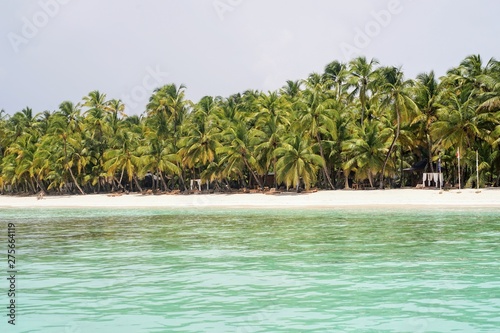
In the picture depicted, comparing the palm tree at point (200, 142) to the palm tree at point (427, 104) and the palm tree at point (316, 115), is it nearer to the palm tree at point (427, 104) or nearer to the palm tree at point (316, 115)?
the palm tree at point (316, 115)

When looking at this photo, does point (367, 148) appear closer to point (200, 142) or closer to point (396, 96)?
point (396, 96)

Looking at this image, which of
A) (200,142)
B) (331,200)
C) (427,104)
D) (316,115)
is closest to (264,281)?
(331,200)

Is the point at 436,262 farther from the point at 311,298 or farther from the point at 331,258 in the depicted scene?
the point at 311,298

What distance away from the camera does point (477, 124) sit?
162 ft

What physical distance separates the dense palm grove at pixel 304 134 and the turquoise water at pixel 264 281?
25.4m

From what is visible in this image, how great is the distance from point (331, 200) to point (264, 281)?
33301mm

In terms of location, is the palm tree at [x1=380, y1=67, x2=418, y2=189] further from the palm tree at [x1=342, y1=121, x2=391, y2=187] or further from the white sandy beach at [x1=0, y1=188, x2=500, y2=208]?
the white sandy beach at [x1=0, y1=188, x2=500, y2=208]

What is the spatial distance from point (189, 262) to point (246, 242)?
5.21 metres

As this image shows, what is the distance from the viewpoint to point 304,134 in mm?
55594

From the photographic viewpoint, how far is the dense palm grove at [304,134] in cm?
5062

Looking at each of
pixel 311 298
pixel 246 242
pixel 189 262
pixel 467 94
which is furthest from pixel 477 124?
pixel 311 298

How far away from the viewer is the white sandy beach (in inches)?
1662

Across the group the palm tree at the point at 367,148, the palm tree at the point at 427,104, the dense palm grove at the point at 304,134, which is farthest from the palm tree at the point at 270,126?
the palm tree at the point at 427,104

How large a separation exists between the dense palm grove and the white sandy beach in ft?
8.20
